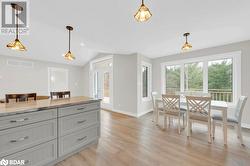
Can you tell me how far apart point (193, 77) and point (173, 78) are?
2.44 ft

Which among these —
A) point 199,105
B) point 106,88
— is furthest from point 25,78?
point 199,105

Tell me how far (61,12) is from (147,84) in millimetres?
4003

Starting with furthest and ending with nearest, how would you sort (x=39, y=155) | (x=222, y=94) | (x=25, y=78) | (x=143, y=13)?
1. (x=25, y=78)
2. (x=222, y=94)
3. (x=39, y=155)
4. (x=143, y=13)

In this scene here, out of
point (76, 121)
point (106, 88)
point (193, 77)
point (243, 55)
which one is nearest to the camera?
point (76, 121)

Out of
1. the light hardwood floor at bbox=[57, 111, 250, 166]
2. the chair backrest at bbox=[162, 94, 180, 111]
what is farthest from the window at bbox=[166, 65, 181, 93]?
the light hardwood floor at bbox=[57, 111, 250, 166]

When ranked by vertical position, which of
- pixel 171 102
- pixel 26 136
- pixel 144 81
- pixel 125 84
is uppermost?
pixel 144 81

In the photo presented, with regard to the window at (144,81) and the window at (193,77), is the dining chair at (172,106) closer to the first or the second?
the window at (193,77)

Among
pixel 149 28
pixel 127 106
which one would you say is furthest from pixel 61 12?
pixel 127 106

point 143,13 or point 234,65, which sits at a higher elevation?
point 143,13

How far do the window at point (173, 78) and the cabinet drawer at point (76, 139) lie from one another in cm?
363

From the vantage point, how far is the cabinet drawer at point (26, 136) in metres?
1.41

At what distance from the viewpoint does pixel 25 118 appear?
5.05 ft

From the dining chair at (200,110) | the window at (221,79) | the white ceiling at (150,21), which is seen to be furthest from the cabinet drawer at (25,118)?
the window at (221,79)

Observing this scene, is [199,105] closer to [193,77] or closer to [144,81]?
[193,77]
